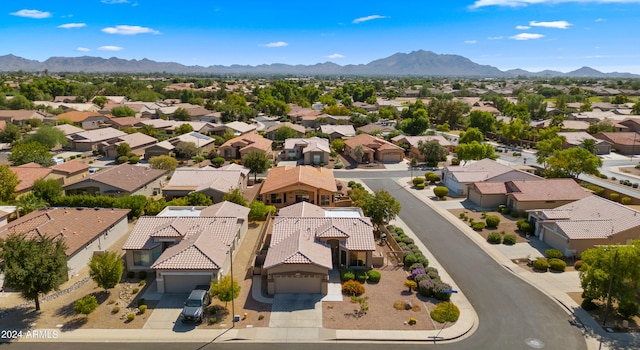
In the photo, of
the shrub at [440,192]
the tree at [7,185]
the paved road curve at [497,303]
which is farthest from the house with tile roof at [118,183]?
the shrub at [440,192]

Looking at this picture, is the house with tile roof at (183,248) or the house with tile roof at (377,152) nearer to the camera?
the house with tile roof at (183,248)

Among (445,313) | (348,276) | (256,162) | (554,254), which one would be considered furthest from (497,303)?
(256,162)

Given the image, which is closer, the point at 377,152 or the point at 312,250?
the point at 312,250

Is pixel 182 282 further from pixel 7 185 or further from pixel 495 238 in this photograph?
pixel 7 185

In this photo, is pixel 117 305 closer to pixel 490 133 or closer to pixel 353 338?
pixel 353 338

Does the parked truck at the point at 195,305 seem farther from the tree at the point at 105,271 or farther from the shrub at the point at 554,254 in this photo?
the shrub at the point at 554,254

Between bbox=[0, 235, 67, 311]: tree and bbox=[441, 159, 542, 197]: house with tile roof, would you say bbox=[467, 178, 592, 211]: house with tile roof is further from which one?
bbox=[0, 235, 67, 311]: tree
